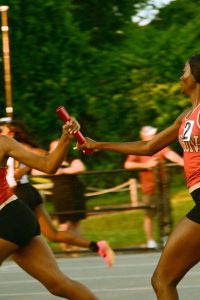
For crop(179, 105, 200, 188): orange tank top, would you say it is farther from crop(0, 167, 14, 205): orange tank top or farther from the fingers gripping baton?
crop(0, 167, 14, 205): orange tank top

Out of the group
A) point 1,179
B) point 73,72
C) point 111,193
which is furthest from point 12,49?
point 1,179

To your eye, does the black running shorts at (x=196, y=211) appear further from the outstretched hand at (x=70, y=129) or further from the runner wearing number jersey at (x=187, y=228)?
the outstretched hand at (x=70, y=129)

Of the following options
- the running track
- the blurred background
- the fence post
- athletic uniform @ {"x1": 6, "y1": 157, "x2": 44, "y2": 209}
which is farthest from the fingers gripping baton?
the blurred background

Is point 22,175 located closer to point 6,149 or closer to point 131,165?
point 131,165

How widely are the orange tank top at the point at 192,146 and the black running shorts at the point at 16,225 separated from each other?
3.54 feet

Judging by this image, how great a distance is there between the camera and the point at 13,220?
285 inches

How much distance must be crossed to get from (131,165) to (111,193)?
846mm

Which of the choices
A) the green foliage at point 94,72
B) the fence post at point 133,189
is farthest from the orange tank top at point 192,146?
the green foliage at point 94,72

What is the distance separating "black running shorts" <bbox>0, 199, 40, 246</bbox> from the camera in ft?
23.7

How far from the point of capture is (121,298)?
10289 millimetres

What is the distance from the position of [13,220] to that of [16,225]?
38 millimetres

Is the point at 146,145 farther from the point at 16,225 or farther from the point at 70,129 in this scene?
the point at 16,225

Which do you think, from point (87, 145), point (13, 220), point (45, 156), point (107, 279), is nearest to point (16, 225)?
point (13, 220)

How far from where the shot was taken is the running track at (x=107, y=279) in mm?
10609
